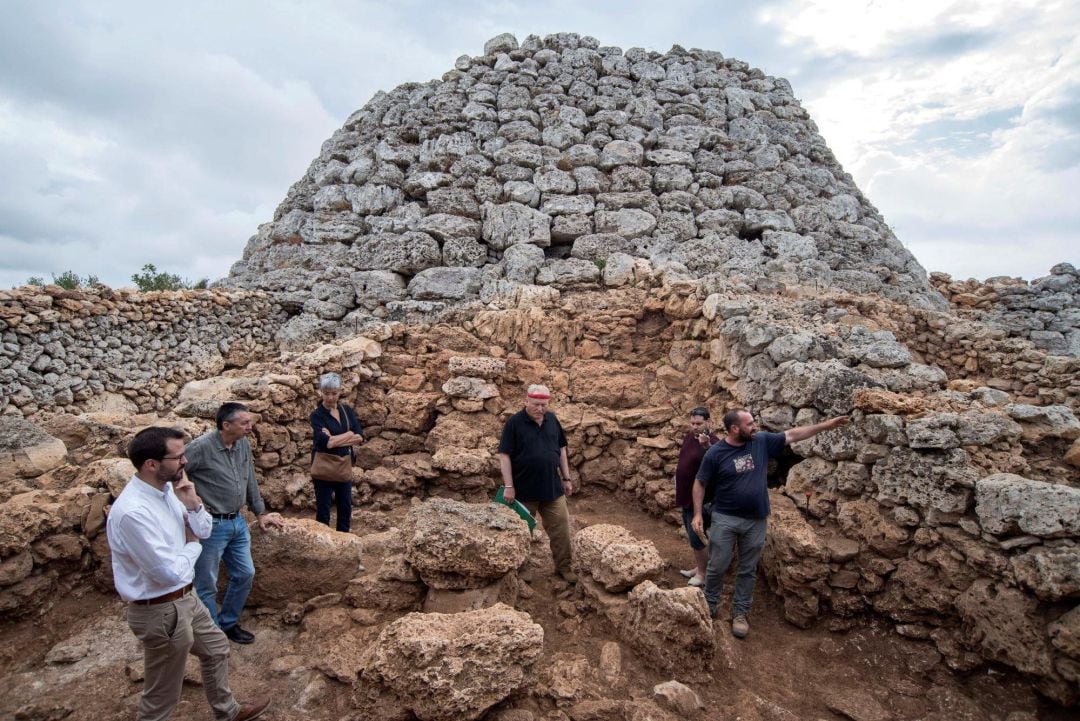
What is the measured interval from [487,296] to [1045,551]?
5.94 metres

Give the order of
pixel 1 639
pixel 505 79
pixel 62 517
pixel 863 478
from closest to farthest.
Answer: pixel 1 639
pixel 62 517
pixel 863 478
pixel 505 79

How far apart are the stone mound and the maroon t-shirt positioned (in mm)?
3275

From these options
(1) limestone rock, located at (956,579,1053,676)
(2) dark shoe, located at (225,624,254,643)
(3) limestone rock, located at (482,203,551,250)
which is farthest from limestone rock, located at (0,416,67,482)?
(1) limestone rock, located at (956,579,1053,676)

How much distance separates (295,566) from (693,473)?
2981 millimetres

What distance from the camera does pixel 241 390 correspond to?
5.55 m

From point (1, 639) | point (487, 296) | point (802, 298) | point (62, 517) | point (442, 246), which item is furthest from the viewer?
point (442, 246)

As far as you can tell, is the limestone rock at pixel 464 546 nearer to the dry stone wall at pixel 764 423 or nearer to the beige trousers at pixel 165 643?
the dry stone wall at pixel 764 423

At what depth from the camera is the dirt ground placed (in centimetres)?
315

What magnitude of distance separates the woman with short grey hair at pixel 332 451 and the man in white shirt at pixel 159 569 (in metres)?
1.79

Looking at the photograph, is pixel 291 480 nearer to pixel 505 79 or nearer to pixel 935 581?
pixel 935 581

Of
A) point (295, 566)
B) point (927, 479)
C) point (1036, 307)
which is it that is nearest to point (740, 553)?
point (927, 479)

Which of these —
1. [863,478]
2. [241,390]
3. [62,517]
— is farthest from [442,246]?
[863,478]

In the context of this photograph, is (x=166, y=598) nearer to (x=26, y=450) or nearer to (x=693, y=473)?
(x=26, y=450)

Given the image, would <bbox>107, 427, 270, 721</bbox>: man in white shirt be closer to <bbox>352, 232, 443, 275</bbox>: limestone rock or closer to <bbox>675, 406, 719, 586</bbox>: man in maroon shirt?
<bbox>675, 406, 719, 586</bbox>: man in maroon shirt
